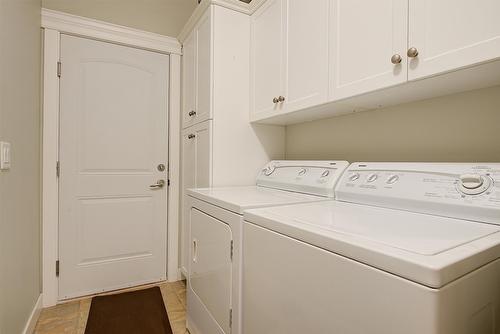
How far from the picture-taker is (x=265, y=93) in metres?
1.76

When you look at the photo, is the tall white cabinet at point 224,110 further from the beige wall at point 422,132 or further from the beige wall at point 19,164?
the beige wall at point 19,164

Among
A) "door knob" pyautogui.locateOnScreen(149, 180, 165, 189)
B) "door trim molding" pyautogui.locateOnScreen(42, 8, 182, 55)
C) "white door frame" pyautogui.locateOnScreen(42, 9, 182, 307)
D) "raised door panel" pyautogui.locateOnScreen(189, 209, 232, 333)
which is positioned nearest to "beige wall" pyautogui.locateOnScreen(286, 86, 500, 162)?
"raised door panel" pyautogui.locateOnScreen(189, 209, 232, 333)

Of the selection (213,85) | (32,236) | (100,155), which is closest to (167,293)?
(32,236)

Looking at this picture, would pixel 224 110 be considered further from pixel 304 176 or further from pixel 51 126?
pixel 51 126

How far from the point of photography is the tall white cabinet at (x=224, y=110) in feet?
5.97

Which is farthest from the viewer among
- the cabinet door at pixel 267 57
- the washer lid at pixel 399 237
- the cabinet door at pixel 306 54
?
the cabinet door at pixel 267 57

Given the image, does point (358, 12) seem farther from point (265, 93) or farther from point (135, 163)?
point (135, 163)

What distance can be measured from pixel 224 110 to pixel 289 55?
0.58m

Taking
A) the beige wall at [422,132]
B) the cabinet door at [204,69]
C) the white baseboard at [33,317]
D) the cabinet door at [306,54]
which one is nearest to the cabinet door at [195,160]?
the cabinet door at [204,69]

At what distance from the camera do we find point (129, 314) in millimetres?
1901

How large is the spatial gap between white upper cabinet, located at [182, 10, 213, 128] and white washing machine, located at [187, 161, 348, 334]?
67cm

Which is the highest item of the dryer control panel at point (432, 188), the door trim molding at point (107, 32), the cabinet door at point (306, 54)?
the door trim molding at point (107, 32)

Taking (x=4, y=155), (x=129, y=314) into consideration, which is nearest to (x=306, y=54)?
(x=4, y=155)

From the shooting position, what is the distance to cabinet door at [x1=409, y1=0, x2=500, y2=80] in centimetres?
77
